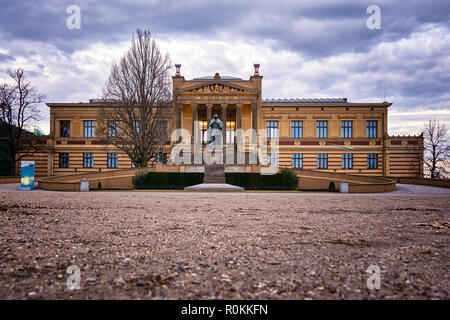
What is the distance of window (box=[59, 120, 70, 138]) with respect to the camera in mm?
43438

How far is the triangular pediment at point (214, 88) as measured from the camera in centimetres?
3803

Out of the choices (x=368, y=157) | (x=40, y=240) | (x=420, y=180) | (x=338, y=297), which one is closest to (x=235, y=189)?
(x=40, y=240)

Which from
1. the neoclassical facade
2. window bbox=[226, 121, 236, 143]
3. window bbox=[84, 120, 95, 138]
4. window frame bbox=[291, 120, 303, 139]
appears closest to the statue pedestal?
the neoclassical facade

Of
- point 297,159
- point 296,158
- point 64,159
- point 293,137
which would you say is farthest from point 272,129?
point 64,159

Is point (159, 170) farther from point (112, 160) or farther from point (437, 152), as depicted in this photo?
point (437, 152)

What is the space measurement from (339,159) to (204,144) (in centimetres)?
2225

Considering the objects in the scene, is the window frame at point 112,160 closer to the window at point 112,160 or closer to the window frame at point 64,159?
the window at point 112,160

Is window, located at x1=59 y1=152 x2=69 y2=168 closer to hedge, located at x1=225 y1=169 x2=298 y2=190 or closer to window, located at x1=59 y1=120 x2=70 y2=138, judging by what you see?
window, located at x1=59 y1=120 x2=70 y2=138

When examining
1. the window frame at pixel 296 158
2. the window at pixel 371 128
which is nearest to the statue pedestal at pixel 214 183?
the window frame at pixel 296 158

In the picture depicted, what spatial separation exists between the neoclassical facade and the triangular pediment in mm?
4058

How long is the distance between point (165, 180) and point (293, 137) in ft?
81.1

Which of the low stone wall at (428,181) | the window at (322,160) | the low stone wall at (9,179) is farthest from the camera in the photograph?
the window at (322,160)

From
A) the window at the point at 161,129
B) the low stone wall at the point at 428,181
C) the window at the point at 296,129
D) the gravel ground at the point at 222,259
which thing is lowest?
the low stone wall at the point at 428,181

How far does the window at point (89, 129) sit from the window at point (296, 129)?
109 feet
